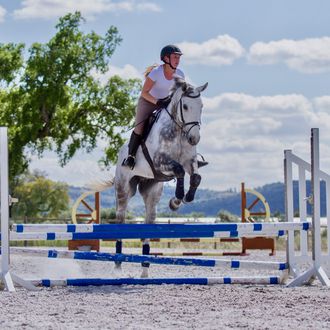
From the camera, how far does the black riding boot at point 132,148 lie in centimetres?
779

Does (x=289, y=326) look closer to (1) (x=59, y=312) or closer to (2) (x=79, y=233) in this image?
(1) (x=59, y=312)

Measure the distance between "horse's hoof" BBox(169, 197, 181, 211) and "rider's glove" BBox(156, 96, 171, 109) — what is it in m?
0.86

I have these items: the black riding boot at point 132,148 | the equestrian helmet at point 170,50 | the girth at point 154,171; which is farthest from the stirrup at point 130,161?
the equestrian helmet at point 170,50

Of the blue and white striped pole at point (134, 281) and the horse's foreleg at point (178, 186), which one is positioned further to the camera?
the horse's foreleg at point (178, 186)

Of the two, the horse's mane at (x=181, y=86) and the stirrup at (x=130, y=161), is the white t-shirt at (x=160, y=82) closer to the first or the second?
the horse's mane at (x=181, y=86)

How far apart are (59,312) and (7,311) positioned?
1.17 ft

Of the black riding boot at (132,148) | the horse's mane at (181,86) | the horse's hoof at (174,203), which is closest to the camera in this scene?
the horse's mane at (181,86)

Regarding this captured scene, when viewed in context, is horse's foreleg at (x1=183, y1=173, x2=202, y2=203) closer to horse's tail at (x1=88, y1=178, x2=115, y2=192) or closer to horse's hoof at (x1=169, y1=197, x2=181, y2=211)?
horse's hoof at (x1=169, y1=197, x2=181, y2=211)

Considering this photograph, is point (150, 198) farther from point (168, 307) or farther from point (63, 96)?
point (63, 96)

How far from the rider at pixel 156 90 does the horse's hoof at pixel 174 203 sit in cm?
58

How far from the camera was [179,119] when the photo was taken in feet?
23.8

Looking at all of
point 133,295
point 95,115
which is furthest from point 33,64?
point 133,295

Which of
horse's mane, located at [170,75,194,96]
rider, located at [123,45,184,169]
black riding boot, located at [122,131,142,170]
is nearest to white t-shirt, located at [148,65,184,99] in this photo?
rider, located at [123,45,184,169]

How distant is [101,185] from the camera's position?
31.1 ft
